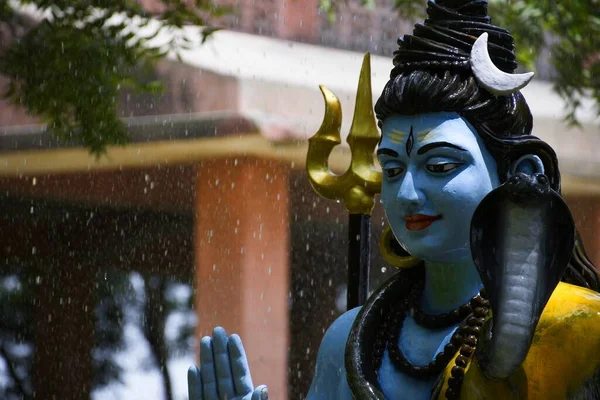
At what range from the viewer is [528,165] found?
2523 millimetres

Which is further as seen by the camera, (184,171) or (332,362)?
(184,171)

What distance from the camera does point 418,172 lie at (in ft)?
8.15

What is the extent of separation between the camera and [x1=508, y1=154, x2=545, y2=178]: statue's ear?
2518mm

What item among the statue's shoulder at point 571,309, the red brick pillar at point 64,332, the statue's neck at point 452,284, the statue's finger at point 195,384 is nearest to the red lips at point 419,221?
the statue's neck at point 452,284

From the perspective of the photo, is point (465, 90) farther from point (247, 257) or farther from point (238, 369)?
point (247, 257)

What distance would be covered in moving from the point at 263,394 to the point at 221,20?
3.96 metres

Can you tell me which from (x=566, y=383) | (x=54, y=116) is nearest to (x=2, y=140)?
(x=54, y=116)

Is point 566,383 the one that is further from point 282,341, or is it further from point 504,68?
point 282,341

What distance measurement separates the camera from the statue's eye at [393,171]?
2.52 meters

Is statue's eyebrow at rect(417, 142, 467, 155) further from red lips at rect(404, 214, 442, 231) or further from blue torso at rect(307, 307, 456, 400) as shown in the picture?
blue torso at rect(307, 307, 456, 400)

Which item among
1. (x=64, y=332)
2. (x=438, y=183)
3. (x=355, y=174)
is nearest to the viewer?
(x=438, y=183)

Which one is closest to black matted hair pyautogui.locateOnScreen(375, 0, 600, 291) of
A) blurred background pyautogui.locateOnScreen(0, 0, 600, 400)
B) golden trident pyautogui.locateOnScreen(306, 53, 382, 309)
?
golden trident pyautogui.locateOnScreen(306, 53, 382, 309)

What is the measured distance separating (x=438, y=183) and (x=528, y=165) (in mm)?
186

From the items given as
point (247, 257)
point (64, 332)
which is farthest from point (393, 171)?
point (64, 332)
